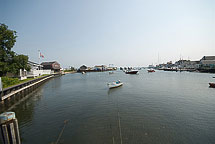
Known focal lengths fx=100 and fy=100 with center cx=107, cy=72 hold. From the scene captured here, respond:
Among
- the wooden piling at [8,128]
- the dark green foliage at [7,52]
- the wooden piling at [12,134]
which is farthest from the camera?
the dark green foliage at [7,52]

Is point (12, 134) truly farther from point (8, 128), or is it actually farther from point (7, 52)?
point (7, 52)

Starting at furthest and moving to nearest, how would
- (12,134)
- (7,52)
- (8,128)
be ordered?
(7,52) < (12,134) < (8,128)

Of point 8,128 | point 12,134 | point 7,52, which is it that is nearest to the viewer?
point 8,128

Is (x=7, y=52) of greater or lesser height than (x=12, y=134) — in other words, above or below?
above

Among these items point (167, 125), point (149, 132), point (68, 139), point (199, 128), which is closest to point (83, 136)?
point (68, 139)

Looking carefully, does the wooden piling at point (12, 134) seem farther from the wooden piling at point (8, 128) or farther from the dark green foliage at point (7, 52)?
the dark green foliage at point (7, 52)

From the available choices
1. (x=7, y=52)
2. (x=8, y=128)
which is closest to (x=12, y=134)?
(x=8, y=128)

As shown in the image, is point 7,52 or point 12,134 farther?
point 7,52

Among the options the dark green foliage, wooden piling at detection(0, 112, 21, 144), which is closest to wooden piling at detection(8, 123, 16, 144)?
wooden piling at detection(0, 112, 21, 144)

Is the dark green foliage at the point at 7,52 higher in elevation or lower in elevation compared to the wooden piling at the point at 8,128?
higher

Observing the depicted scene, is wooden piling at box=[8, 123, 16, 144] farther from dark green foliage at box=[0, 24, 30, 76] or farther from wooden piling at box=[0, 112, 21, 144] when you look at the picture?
dark green foliage at box=[0, 24, 30, 76]

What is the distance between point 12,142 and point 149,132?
31.3 ft

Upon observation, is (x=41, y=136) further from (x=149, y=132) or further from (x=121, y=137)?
(x=149, y=132)

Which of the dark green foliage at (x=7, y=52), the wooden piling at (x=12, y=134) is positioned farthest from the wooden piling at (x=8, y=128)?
the dark green foliage at (x=7, y=52)
